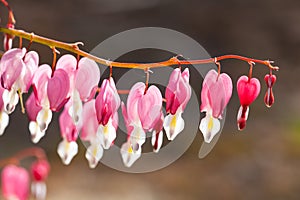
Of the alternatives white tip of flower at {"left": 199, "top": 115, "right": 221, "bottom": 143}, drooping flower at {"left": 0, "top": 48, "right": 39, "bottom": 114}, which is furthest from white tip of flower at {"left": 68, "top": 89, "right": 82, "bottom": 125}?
white tip of flower at {"left": 199, "top": 115, "right": 221, "bottom": 143}

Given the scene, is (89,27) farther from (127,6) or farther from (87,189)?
(87,189)

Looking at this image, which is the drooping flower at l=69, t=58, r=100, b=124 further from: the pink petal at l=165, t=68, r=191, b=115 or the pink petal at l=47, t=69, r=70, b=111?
the pink petal at l=165, t=68, r=191, b=115

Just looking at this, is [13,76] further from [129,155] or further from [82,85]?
[129,155]

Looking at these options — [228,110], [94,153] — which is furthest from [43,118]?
[228,110]

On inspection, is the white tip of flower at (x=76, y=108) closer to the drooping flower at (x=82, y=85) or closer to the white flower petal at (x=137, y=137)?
the drooping flower at (x=82, y=85)

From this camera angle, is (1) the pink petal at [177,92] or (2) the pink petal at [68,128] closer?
(1) the pink petal at [177,92]

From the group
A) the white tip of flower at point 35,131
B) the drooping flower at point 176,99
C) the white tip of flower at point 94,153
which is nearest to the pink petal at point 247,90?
the drooping flower at point 176,99

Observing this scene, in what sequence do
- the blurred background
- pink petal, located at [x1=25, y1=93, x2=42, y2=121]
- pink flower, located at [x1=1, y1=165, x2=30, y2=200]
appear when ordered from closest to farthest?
1. pink petal, located at [x1=25, y1=93, x2=42, y2=121]
2. pink flower, located at [x1=1, y1=165, x2=30, y2=200]
3. the blurred background
